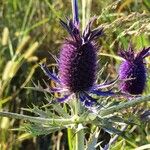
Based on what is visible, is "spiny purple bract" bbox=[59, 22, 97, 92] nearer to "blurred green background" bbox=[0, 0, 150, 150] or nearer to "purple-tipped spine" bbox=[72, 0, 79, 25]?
"purple-tipped spine" bbox=[72, 0, 79, 25]

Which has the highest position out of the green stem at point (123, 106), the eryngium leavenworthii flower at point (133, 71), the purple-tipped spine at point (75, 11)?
the purple-tipped spine at point (75, 11)

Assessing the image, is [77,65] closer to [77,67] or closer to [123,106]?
[77,67]

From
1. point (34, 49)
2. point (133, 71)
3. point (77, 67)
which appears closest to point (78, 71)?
point (77, 67)

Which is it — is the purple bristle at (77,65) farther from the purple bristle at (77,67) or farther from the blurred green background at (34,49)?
the blurred green background at (34,49)

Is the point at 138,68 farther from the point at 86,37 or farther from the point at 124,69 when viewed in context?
the point at 86,37

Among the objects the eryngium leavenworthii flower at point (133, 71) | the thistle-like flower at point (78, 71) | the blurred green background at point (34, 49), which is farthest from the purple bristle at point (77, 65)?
the blurred green background at point (34, 49)

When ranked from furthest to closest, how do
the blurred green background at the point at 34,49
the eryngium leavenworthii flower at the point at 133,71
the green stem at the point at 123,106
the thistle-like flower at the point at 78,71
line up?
the blurred green background at the point at 34,49
the eryngium leavenworthii flower at the point at 133,71
the thistle-like flower at the point at 78,71
the green stem at the point at 123,106

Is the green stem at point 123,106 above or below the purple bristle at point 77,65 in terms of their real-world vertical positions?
below
